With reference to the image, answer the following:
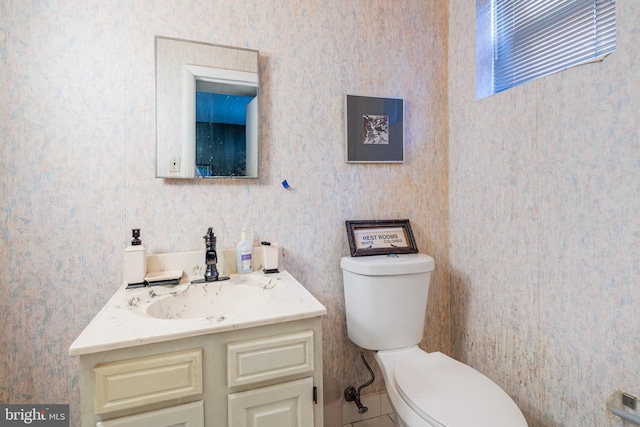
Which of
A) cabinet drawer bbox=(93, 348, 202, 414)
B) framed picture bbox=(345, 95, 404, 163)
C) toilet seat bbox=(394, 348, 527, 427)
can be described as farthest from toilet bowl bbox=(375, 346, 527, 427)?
framed picture bbox=(345, 95, 404, 163)

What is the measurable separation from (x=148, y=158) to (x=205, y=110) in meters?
0.30

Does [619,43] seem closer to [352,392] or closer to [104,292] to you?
[352,392]

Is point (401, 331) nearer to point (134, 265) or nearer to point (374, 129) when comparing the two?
point (374, 129)

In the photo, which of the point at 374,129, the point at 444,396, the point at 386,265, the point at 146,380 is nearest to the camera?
the point at 146,380

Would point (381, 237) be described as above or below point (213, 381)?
above

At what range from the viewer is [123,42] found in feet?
4.21

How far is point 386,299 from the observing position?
4.72 feet

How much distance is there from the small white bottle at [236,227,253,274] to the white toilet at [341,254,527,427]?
440mm

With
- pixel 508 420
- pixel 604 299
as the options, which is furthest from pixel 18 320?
pixel 604 299

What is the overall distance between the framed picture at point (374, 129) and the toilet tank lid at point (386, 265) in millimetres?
484

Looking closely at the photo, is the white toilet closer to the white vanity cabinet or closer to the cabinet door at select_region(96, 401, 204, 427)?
the white vanity cabinet

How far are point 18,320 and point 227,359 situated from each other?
0.91 metres

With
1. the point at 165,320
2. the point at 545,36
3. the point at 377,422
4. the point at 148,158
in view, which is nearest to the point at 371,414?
the point at 377,422
